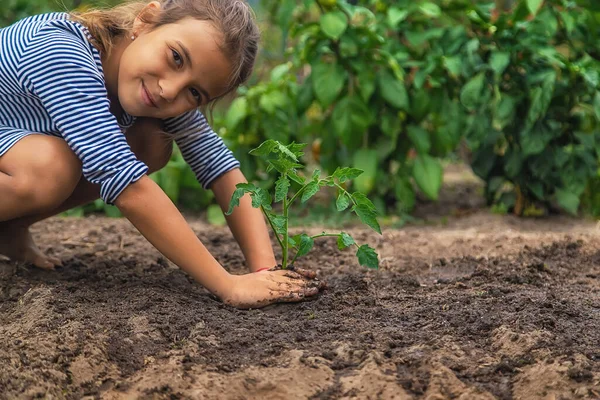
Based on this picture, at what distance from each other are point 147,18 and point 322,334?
1.08 metres

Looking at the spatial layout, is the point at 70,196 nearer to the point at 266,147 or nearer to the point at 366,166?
the point at 266,147

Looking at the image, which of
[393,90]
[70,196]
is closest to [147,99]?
[70,196]

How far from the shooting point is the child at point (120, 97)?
215 centimetres

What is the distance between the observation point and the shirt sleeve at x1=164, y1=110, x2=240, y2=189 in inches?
104

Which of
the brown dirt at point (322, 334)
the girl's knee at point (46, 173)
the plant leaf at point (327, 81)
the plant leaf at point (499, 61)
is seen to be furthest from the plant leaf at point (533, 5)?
the girl's knee at point (46, 173)

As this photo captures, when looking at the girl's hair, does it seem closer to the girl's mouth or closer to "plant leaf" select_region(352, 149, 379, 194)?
the girl's mouth

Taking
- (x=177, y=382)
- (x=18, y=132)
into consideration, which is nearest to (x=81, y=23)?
(x=18, y=132)

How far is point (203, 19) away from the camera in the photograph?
2.23 meters

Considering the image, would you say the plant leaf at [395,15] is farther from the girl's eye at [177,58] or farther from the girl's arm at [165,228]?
the girl's arm at [165,228]

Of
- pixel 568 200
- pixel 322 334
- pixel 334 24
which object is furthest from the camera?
pixel 568 200

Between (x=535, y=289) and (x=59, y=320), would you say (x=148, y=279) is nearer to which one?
(x=59, y=320)

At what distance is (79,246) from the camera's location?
10.4ft

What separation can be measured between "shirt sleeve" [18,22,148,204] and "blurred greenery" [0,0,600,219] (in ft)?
5.76

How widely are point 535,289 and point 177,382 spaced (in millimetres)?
1205
